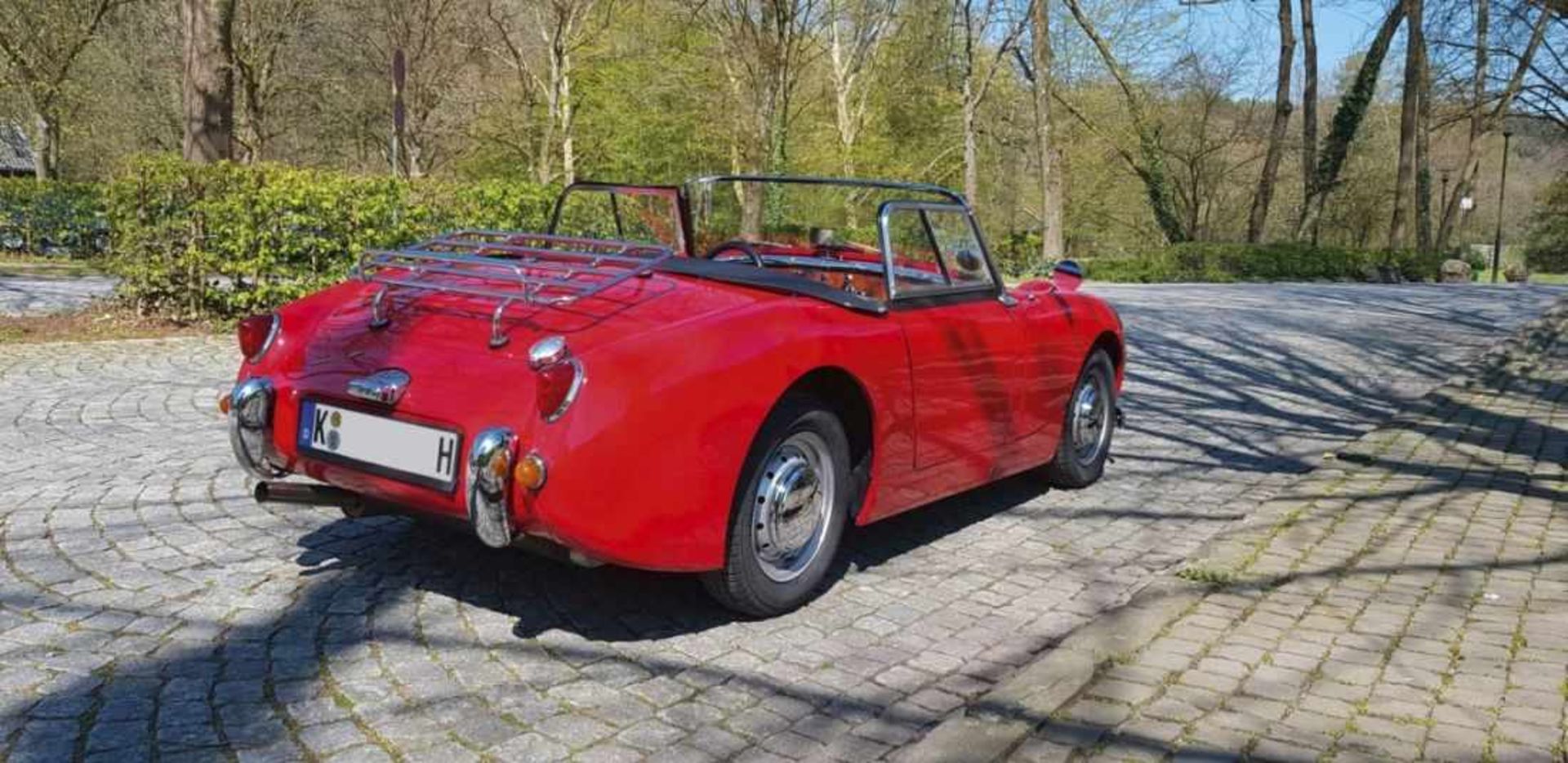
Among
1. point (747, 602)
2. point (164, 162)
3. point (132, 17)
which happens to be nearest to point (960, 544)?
point (747, 602)

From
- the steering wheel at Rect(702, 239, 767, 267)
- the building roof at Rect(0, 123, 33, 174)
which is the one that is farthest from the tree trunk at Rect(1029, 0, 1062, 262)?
the building roof at Rect(0, 123, 33, 174)

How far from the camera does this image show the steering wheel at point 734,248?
5156 mm

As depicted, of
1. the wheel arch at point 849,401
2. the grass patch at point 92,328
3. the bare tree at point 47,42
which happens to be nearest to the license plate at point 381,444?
the wheel arch at point 849,401

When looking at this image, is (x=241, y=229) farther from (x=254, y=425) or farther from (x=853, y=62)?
(x=853, y=62)

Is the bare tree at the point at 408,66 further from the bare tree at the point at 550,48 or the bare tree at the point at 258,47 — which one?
the bare tree at the point at 550,48

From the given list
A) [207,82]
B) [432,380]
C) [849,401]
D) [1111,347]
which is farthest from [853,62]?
[432,380]

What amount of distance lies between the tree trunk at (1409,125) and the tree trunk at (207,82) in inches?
1052

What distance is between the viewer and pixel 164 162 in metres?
10.1

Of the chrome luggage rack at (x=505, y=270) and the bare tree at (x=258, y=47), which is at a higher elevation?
the bare tree at (x=258, y=47)

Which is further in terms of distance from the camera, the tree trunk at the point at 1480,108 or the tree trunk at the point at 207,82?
the tree trunk at the point at 1480,108

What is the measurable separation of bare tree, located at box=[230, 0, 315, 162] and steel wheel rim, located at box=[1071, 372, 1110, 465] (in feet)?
81.2

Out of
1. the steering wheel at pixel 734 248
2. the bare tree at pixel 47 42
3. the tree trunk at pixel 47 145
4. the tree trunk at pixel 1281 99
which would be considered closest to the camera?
the steering wheel at pixel 734 248

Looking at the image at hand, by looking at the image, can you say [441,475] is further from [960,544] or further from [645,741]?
[960,544]

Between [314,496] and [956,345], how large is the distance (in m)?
2.37
